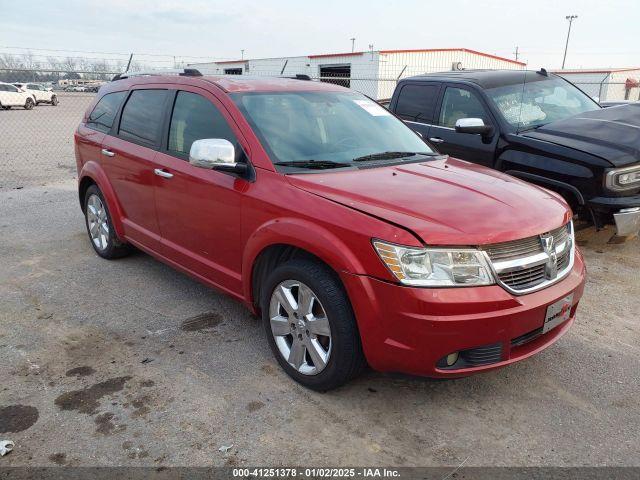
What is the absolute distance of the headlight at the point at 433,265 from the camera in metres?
2.54

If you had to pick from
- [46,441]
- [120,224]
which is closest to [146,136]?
[120,224]

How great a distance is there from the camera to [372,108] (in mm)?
4262

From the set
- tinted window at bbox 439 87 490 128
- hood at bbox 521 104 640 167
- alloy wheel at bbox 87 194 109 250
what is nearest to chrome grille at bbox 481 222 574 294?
hood at bbox 521 104 640 167

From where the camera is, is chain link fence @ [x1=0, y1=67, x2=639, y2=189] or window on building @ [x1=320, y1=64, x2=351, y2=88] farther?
window on building @ [x1=320, y1=64, x2=351, y2=88]

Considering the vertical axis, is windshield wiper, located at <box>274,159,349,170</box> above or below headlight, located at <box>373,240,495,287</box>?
above

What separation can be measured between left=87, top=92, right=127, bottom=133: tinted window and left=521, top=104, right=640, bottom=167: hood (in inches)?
160

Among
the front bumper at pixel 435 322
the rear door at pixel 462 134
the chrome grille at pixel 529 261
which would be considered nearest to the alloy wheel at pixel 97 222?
the front bumper at pixel 435 322

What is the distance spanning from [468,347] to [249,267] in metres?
1.42

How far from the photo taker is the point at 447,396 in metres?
3.09

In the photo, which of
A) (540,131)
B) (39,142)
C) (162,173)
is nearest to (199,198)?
(162,173)

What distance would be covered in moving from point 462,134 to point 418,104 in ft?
2.90

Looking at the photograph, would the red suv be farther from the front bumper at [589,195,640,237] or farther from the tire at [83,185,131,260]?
the front bumper at [589,195,640,237]

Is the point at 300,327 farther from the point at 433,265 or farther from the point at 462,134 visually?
the point at 462,134

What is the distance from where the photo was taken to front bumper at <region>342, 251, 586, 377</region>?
2.50 metres
